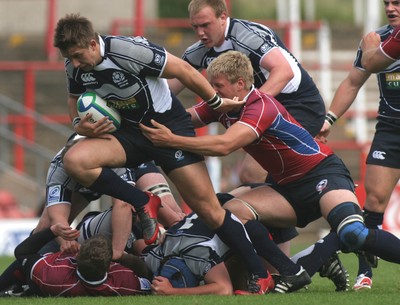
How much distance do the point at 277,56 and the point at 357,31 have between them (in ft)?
52.7

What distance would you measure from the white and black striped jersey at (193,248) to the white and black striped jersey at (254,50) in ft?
4.87

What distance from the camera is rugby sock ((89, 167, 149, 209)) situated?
7.44 metres

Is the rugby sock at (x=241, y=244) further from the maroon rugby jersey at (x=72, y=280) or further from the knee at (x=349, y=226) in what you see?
the maroon rugby jersey at (x=72, y=280)

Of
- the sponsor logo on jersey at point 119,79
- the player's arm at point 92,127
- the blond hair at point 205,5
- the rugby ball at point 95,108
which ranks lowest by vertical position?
the player's arm at point 92,127

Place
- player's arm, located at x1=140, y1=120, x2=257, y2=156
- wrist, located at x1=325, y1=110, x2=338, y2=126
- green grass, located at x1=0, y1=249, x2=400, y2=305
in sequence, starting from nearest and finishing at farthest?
green grass, located at x1=0, y1=249, x2=400, y2=305
player's arm, located at x1=140, y1=120, x2=257, y2=156
wrist, located at x1=325, y1=110, x2=338, y2=126

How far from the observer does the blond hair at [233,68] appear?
7453mm

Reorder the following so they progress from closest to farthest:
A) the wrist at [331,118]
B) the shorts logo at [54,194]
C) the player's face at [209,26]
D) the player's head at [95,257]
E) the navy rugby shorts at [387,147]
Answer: the player's head at [95,257] → the shorts logo at [54,194] → the player's face at [209,26] → the navy rugby shorts at [387,147] → the wrist at [331,118]

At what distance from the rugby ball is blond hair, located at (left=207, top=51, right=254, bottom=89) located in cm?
78

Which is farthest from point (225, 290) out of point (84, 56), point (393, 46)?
point (393, 46)

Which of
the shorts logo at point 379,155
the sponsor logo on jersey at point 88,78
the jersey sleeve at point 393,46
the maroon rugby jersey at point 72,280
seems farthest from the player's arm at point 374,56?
the maroon rugby jersey at point 72,280

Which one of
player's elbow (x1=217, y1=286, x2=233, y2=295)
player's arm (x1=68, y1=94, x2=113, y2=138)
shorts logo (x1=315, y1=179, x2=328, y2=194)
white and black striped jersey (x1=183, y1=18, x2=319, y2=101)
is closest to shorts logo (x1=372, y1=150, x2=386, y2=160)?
white and black striped jersey (x1=183, y1=18, x2=319, y2=101)

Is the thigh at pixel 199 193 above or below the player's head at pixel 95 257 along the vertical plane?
above

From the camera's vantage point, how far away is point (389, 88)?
873 cm

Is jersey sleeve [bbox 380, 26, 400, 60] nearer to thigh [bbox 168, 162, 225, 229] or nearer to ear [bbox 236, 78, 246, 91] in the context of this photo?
ear [bbox 236, 78, 246, 91]
